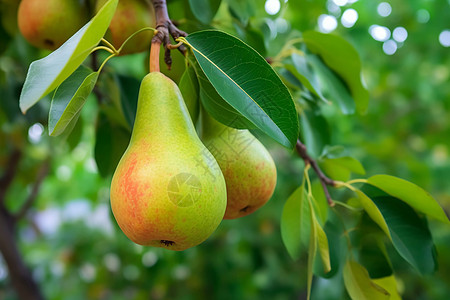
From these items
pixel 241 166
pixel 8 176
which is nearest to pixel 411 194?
pixel 241 166

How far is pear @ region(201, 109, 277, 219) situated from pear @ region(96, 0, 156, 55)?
0.21 m

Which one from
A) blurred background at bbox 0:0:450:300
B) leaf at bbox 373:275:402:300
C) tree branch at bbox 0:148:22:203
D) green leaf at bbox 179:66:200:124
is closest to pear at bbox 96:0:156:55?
green leaf at bbox 179:66:200:124

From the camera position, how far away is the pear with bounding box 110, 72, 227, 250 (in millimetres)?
441

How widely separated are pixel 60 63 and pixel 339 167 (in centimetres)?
55

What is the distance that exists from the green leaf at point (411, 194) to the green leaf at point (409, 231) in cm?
1

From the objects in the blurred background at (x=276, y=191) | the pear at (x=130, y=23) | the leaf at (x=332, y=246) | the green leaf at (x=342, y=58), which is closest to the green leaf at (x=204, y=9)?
the pear at (x=130, y=23)

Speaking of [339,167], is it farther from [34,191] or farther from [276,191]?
[34,191]

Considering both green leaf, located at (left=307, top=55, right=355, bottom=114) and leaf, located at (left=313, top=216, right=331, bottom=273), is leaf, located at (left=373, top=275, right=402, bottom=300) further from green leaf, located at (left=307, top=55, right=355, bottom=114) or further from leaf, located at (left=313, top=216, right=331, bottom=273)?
green leaf, located at (left=307, top=55, right=355, bottom=114)

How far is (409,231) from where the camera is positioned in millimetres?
663

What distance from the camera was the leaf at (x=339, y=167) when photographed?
0.74m

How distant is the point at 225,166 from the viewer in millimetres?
578

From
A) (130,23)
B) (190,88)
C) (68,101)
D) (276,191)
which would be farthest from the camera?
(276,191)

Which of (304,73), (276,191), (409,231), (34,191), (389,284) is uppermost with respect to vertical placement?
(304,73)

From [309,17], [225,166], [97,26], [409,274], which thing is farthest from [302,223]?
[409,274]
